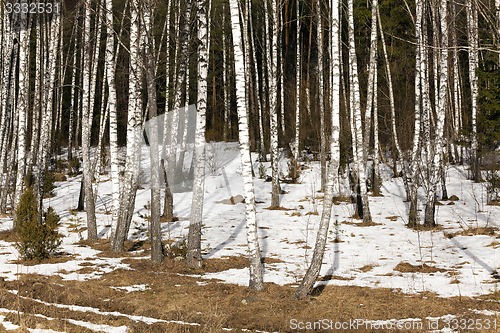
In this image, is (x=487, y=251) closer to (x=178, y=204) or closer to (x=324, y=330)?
(x=324, y=330)

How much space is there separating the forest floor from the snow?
4 cm

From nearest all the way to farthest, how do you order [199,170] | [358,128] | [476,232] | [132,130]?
[199,170], [132,130], [476,232], [358,128]

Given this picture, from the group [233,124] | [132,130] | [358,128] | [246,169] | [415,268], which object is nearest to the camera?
[246,169]

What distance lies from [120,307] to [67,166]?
17754 mm

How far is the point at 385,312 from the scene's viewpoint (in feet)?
21.3

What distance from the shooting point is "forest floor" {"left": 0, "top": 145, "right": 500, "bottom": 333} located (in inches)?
240

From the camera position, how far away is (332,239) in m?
11.6

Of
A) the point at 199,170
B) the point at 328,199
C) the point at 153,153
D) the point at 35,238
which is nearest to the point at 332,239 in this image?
the point at 199,170

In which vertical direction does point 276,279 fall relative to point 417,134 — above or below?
below

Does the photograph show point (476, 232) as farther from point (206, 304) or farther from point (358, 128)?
point (206, 304)

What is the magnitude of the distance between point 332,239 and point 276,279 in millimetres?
3575

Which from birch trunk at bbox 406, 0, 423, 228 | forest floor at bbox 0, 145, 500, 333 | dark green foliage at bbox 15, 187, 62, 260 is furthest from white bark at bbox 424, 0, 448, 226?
dark green foliage at bbox 15, 187, 62, 260

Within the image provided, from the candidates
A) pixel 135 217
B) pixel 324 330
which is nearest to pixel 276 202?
pixel 135 217

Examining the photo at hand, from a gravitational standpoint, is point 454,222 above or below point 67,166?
below
